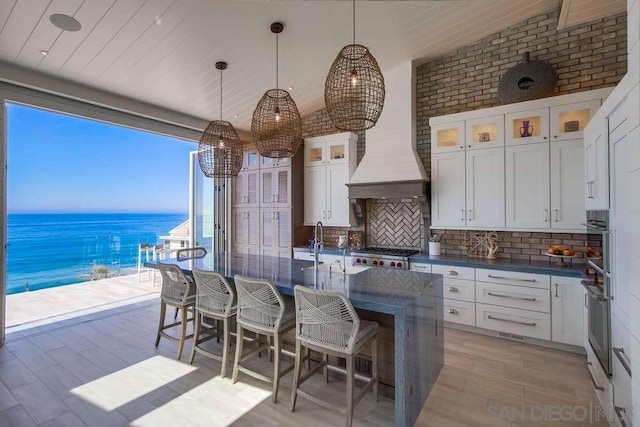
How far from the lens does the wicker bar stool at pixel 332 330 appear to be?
1933mm

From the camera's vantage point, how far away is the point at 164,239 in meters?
6.80

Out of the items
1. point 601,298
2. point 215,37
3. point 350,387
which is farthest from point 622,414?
point 215,37

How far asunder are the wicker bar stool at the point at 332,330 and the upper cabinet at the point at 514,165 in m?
2.44

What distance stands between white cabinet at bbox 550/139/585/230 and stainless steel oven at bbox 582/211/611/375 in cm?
88

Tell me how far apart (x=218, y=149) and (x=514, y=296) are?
140 inches

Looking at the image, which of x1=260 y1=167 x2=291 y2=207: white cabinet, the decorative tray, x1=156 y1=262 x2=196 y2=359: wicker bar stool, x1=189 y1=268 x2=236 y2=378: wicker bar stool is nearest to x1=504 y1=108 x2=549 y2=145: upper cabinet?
the decorative tray

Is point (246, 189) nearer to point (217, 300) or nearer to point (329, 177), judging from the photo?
point (329, 177)

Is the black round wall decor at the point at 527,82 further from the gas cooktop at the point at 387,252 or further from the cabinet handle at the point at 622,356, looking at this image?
the cabinet handle at the point at 622,356

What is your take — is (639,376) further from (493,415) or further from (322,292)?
(322,292)

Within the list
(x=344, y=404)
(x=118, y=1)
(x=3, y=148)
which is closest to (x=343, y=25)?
(x=118, y=1)

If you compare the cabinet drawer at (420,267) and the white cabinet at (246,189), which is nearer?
the cabinet drawer at (420,267)

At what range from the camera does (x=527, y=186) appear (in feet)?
11.5

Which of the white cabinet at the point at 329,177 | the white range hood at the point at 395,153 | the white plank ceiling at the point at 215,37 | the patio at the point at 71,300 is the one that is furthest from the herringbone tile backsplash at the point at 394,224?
the patio at the point at 71,300

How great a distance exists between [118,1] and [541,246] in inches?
194
